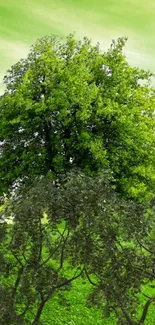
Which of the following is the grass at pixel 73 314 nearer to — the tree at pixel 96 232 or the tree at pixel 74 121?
the tree at pixel 96 232

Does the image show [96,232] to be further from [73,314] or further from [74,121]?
[74,121]

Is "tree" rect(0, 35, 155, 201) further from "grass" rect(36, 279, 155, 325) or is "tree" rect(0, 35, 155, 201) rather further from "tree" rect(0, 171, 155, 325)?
"tree" rect(0, 171, 155, 325)

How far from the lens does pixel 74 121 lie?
39594mm

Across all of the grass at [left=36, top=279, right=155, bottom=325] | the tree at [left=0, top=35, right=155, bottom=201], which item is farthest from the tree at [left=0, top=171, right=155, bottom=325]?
the tree at [left=0, top=35, right=155, bottom=201]

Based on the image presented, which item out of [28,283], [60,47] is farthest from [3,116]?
[28,283]

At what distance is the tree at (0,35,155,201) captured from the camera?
38500 millimetres

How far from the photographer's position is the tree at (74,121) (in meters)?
38.5

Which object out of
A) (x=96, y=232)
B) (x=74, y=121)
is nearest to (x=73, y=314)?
(x=96, y=232)

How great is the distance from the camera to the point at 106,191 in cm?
1437

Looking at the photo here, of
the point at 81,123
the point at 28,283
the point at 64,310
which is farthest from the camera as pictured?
the point at 81,123

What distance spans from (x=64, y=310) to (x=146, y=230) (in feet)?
38.1

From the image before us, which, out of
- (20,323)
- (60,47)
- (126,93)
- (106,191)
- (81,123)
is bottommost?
(20,323)

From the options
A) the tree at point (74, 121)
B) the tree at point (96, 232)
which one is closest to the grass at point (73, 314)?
the tree at point (96, 232)

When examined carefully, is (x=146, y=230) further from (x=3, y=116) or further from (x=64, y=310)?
(x=3, y=116)
